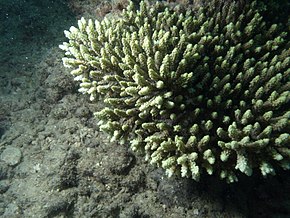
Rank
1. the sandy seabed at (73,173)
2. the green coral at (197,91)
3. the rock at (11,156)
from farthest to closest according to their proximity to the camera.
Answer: the rock at (11,156) < the sandy seabed at (73,173) < the green coral at (197,91)

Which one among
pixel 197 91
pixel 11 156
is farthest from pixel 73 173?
pixel 197 91

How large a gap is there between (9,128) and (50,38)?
1.79 meters

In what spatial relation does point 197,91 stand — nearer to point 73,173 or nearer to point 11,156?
point 73,173

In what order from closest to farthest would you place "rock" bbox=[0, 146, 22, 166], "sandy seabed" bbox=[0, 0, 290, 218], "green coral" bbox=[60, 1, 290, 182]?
"green coral" bbox=[60, 1, 290, 182] → "sandy seabed" bbox=[0, 0, 290, 218] → "rock" bbox=[0, 146, 22, 166]

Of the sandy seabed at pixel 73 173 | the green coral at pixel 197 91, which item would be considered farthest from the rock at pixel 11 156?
the green coral at pixel 197 91

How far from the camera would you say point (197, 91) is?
322 centimetres

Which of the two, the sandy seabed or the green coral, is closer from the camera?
the green coral

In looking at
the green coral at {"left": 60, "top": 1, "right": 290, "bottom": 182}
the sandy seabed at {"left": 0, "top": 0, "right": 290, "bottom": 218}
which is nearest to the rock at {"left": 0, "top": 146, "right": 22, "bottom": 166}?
the sandy seabed at {"left": 0, "top": 0, "right": 290, "bottom": 218}

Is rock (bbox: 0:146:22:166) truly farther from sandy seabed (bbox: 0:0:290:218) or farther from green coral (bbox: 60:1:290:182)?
green coral (bbox: 60:1:290:182)

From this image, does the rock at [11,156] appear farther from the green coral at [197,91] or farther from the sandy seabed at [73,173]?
the green coral at [197,91]

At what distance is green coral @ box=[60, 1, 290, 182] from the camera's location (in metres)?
2.83

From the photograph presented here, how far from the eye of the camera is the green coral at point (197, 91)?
2834 mm

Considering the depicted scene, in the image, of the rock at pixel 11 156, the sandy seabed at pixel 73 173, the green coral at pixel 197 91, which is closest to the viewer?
the green coral at pixel 197 91

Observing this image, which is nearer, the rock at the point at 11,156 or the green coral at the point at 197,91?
the green coral at the point at 197,91
